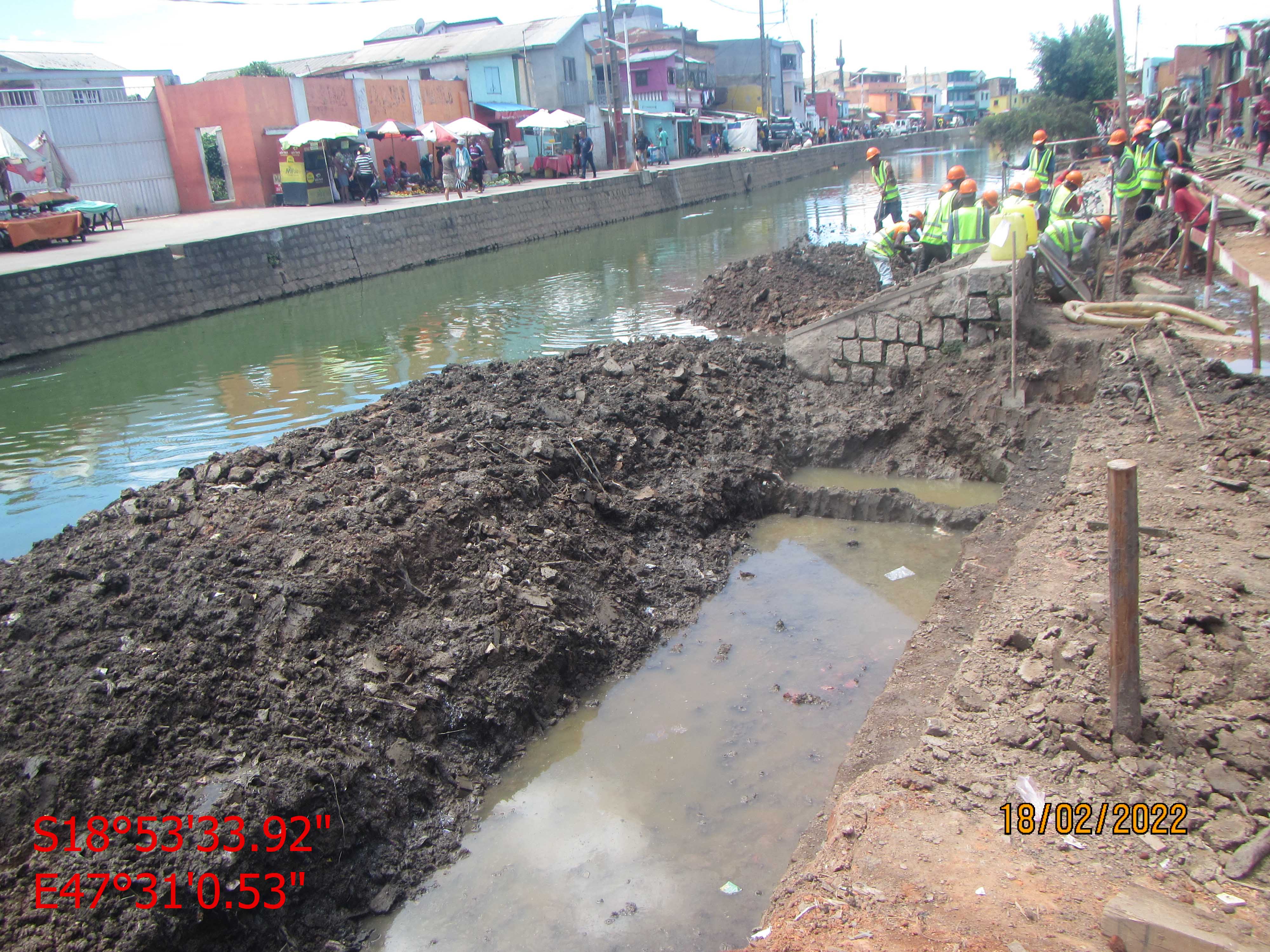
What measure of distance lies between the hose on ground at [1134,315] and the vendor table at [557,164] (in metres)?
28.5

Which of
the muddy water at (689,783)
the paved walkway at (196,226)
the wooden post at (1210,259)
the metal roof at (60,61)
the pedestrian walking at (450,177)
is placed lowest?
the muddy water at (689,783)

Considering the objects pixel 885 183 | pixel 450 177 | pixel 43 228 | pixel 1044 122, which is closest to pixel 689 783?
pixel 885 183

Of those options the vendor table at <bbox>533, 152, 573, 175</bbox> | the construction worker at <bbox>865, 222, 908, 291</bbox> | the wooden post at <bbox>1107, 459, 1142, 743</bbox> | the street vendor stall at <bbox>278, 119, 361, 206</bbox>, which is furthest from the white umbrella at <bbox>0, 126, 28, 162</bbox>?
the wooden post at <bbox>1107, 459, 1142, 743</bbox>

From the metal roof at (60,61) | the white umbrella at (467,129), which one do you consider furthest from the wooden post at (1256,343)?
the metal roof at (60,61)

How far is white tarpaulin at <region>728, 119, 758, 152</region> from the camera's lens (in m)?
53.0

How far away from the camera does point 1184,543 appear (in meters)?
4.95

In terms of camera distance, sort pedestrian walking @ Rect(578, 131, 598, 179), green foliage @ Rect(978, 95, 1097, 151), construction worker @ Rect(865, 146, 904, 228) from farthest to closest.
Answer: pedestrian walking @ Rect(578, 131, 598, 179) < green foliage @ Rect(978, 95, 1097, 151) < construction worker @ Rect(865, 146, 904, 228)

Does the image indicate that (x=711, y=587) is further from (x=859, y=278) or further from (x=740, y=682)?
(x=859, y=278)

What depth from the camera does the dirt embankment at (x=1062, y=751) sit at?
9.68 feet

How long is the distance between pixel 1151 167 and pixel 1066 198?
2.65 m

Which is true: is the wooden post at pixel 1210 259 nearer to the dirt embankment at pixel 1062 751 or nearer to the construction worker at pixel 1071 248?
the construction worker at pixel 1071 248

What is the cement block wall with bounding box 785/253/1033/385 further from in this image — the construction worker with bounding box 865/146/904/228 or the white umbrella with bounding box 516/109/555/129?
the white umbrella with bounding box 516/109/555/129

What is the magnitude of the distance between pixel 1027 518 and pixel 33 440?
38.4 feet

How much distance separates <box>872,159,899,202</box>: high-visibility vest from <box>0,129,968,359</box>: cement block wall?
12700 millimetres
